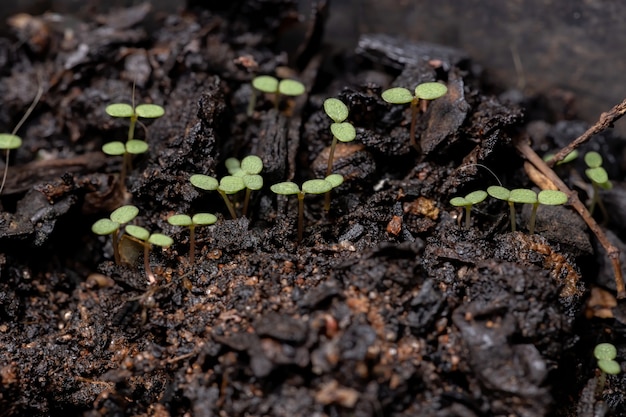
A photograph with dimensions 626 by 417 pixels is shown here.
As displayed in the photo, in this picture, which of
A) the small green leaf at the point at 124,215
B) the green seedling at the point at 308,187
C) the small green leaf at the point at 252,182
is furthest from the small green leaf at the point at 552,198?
the small green leaf at the point at 124,215

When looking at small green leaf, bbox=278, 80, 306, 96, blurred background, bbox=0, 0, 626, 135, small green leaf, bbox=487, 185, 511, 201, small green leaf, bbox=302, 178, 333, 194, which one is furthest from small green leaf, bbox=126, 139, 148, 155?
small green leaf, bbox=487, 185, 511, 201

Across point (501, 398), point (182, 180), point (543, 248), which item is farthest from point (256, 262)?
point (543, 248)

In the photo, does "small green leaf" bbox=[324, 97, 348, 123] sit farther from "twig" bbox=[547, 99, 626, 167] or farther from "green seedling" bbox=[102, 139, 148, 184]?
"twig" bbox=[547, 99, 626, 167]

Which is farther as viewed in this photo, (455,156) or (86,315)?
(455,156)

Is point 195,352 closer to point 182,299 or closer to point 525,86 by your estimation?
point 182,299

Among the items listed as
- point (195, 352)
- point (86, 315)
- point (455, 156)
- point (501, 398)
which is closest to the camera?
point (501, 398)

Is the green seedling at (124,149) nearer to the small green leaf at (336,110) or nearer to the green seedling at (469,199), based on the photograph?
the small green leaf at (336,110)
